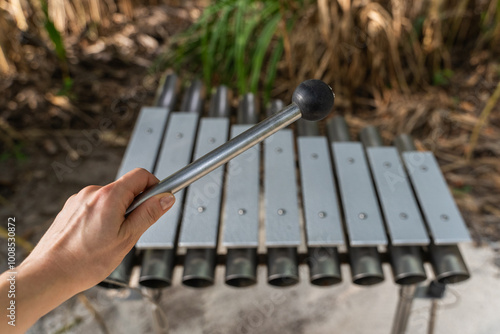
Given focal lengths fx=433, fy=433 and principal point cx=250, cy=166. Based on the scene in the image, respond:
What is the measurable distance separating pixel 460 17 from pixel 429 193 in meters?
1.50

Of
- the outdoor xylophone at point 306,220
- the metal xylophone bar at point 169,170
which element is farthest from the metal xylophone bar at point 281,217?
the metal xylophone bar at point 169,170

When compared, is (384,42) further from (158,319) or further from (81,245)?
(81,245)

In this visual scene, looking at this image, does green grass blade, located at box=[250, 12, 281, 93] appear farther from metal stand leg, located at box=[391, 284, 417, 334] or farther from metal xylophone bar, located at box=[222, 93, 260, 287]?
metal stand leg, located at box=[391, 284, 417, 334]

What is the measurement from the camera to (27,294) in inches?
24.1

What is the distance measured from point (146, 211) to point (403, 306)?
858 millimetres

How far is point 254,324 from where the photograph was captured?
1.53 metres

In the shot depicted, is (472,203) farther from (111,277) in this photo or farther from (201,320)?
(111,277)

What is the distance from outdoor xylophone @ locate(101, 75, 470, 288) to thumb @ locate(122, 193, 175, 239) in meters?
0.22

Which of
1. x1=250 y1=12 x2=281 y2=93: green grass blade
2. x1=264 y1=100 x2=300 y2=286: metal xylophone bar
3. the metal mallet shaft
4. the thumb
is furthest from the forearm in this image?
x1=250 y1=12 x2=281 y2=93: green grass blade

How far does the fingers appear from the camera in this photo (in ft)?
2.23

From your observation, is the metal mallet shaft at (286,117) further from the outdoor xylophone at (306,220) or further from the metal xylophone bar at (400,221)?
the metal xylophone bar at (400,221)

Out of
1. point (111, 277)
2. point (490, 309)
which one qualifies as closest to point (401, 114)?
point (490, 309)

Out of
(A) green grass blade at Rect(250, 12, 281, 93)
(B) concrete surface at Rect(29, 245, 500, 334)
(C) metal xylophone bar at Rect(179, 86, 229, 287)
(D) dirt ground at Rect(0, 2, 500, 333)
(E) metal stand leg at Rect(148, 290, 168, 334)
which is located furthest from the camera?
(D) dirt ground at Rect(0, 2, 500, 333)

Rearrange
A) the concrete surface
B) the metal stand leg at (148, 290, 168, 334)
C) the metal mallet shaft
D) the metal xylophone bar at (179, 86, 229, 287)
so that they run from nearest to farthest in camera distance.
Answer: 1. the metal mallet shaft
2. the metal xylophone bar at (179, 86, 229, 287)
3. the metal stand leg at (148, 290, 168, 334)
4. the concrete surface
